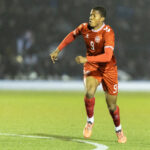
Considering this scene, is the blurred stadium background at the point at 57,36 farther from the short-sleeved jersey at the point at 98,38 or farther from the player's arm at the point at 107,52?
the player's arm at the point at 107,52

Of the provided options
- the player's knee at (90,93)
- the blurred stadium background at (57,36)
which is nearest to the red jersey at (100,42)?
the player's knee at (90,93)

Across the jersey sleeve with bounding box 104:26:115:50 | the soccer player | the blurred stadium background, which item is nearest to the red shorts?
the soccer player

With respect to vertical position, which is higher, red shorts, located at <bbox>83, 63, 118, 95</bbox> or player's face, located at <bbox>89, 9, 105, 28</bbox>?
player's face, located at <bbox>89, 9, 105, 28</bbox>

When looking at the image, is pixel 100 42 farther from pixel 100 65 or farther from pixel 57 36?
pixel 57 36

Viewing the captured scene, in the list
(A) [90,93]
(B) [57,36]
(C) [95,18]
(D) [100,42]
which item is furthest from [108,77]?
(B) [57,36]

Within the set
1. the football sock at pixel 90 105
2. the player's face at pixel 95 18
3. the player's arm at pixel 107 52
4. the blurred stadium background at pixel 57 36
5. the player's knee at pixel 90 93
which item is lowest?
the blurred stadium background at pixel 57 36

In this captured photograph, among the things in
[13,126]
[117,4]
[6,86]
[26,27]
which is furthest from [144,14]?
[13,126]

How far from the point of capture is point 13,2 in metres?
37.5

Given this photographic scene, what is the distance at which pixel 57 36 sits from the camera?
3675cm

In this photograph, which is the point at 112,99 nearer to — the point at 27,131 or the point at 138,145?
the point at 138,145

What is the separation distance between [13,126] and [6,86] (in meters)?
20.0

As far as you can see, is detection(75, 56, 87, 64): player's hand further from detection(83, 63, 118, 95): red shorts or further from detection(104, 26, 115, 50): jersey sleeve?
detection(83, 63, 118, 95): red shorts

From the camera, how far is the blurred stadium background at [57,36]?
33312mm

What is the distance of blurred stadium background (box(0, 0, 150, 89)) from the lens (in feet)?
109
